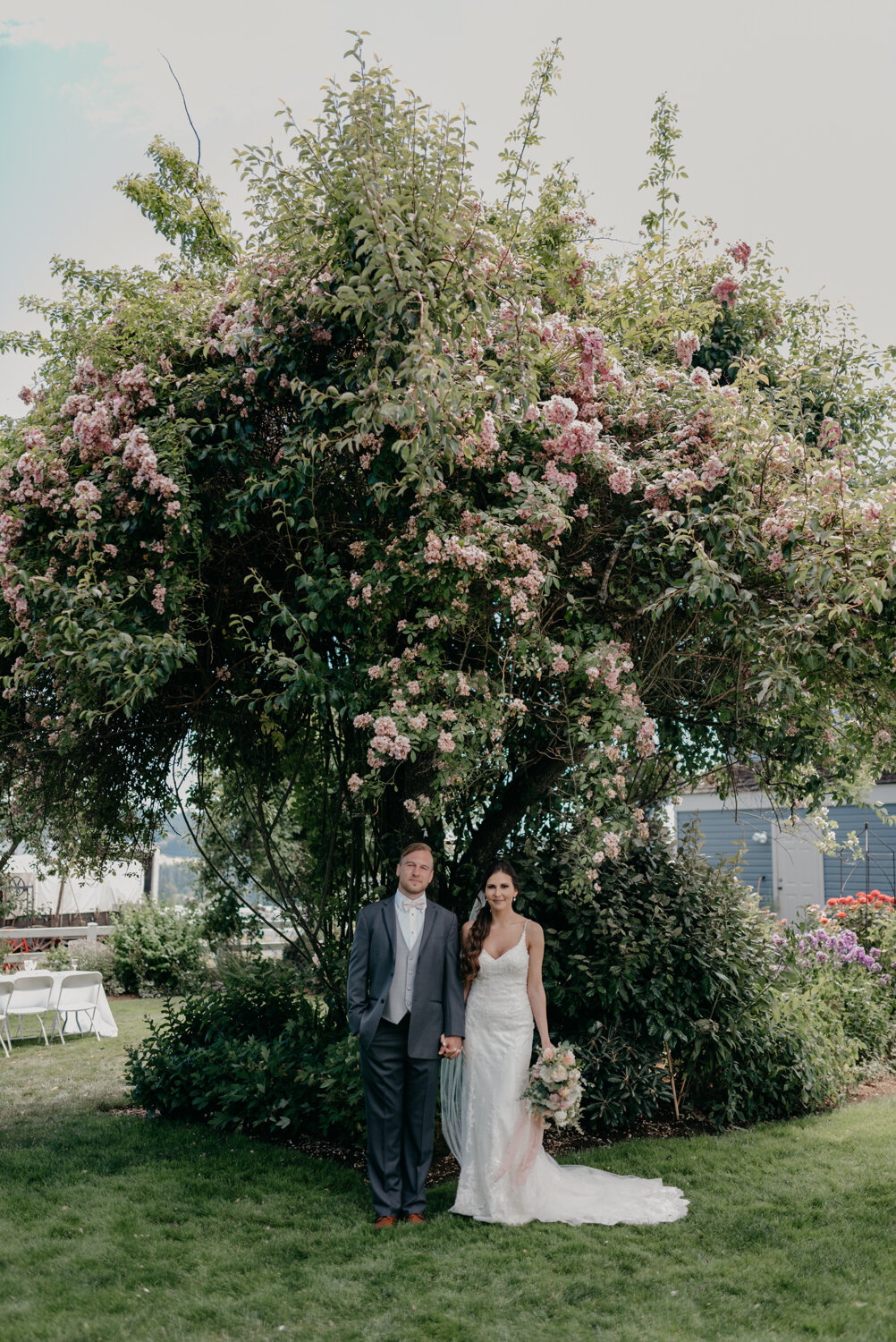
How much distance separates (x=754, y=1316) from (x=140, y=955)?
1276 centimetres

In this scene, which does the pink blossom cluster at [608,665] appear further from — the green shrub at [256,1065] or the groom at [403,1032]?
the green shrub at [256,1065]

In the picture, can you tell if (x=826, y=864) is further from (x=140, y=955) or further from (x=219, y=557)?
(x=219, y=557)

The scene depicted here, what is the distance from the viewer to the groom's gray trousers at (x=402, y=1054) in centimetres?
476

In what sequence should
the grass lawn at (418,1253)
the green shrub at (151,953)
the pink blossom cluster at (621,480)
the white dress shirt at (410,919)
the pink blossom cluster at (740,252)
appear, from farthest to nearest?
1. the green shrub at (151,953)
2. the pink blossom cluster at (740,252)
3. the white dress shirt at (410,919)
4. the pink blossom cluster at (621,480)
5. the grass lawn at (418,1253)

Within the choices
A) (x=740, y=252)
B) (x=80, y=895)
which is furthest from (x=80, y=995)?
(x=740, y=252)

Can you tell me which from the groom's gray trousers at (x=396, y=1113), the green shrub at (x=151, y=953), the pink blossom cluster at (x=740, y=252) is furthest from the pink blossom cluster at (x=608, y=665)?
the green shrub at (x=151, y=953)

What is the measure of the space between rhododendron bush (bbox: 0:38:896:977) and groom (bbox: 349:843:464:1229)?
0.68 meters

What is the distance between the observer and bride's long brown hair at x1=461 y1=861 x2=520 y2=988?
506 centimetres

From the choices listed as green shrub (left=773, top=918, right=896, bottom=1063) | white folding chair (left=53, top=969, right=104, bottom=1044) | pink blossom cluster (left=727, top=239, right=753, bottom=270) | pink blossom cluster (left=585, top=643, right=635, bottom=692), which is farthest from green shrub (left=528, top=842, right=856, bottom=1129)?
white folding chair (left=53, top=969, right=104, bottom=1044)

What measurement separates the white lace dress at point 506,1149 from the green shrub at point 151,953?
10.7m

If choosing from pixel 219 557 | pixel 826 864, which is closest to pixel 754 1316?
pixel 219 557

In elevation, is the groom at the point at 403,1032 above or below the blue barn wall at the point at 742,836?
below

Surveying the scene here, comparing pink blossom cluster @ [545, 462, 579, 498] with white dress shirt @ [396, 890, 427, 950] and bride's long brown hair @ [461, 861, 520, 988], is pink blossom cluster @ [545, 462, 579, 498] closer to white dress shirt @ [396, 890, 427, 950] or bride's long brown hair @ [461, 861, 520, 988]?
bride's long brown hair @ [461, 861, 520, 988]

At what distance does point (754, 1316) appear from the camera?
12.0ft
